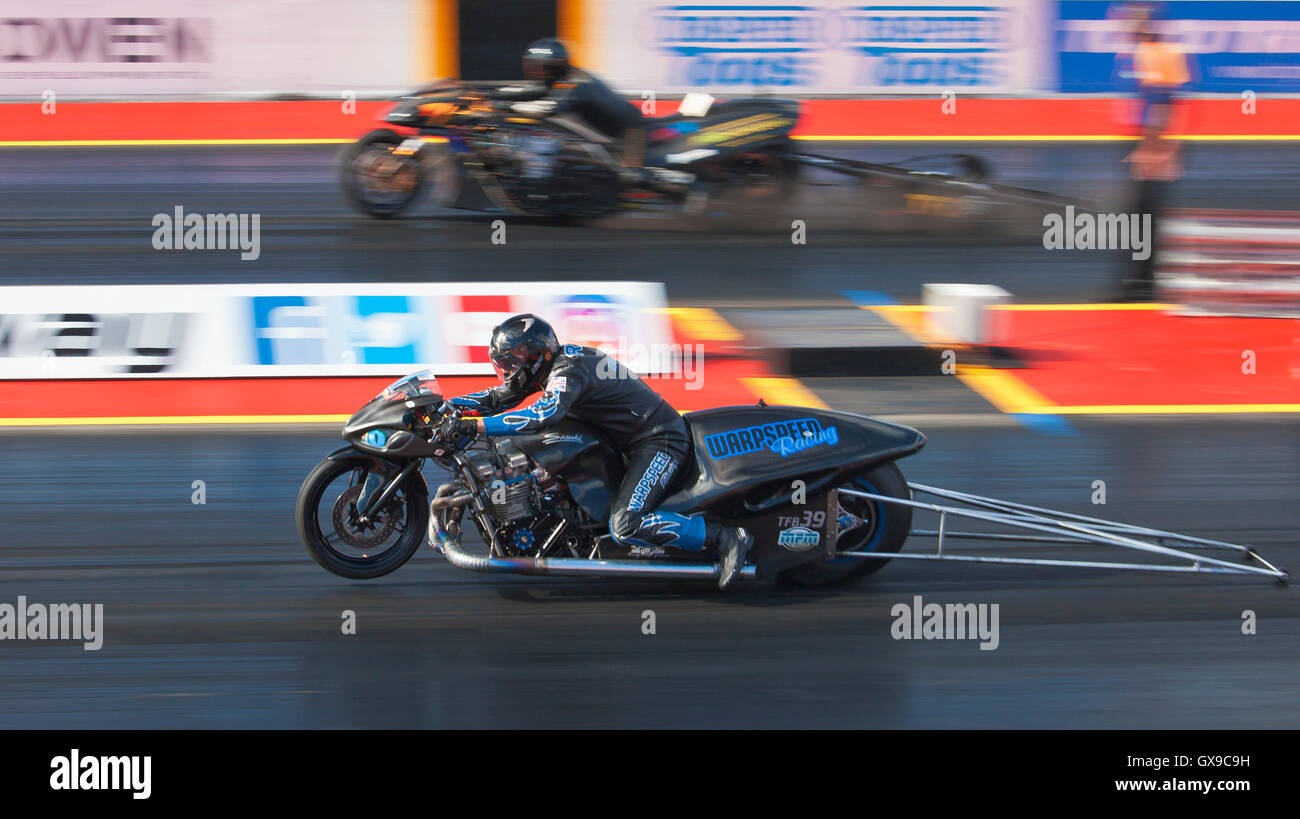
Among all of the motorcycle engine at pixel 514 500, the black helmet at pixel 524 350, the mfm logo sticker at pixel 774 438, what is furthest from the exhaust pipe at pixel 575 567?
the black helmet at pixel 524 350

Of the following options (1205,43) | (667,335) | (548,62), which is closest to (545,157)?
(548,62)

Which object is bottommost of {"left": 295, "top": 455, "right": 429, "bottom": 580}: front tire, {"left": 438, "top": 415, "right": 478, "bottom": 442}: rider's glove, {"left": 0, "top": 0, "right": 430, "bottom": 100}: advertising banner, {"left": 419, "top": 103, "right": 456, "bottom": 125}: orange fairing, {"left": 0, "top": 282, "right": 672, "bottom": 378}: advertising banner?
{"left": 295, "top": 455, "right": 429, "bottom": 580}: front tire

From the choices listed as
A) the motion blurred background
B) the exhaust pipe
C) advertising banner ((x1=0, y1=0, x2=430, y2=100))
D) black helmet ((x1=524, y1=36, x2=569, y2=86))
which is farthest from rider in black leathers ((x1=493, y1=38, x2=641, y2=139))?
the exhaust pipe

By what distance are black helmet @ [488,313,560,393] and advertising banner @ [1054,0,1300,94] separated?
1399 centimetres

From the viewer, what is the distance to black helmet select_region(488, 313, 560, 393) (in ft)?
21.5

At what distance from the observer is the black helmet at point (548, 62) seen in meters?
13.1

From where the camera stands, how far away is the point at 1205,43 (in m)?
18.7

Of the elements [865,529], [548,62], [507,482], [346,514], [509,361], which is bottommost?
[865,529]

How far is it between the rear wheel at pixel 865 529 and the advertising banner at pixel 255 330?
3793 millimetres

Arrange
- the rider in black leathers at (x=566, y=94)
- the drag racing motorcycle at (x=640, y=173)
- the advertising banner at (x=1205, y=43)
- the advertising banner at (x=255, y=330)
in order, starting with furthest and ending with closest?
1. the advertising banner at (x=1205, y=43)
2. the rider in black leathers at (x=566, y=94)
3. the drag racing motorcycle at (x=640, y=173)
4. the advertising banner at (x=255, y=330)

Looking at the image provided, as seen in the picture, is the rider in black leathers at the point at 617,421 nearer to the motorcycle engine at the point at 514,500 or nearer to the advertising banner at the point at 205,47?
the motorcycle engine at the point at 514,500

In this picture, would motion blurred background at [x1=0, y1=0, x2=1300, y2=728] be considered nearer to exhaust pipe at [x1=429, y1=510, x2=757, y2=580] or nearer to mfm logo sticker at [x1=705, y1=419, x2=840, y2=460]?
exhaust pipe at [x1=429, y1=510, x2=757, y2=580]

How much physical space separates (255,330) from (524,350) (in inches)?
172

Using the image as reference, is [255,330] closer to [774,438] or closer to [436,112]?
[436,112]
